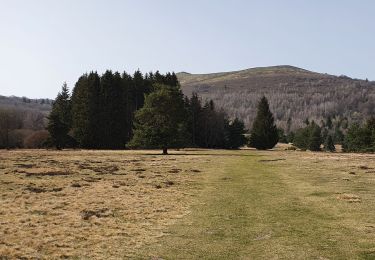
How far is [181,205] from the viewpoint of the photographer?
78.3ft

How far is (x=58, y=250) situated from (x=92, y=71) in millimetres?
106246

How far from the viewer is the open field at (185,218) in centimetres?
1466

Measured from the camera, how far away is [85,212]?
821 inches

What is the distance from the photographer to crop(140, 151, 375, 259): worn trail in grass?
14.5m

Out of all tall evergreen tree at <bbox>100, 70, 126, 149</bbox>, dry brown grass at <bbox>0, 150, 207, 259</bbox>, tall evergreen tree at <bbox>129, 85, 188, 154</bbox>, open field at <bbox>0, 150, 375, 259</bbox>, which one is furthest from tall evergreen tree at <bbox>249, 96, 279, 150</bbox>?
dry brown grass at <bbox>0, 150, 207, 259</bbox>

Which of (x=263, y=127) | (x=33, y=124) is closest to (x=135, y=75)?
(x=263, y=127)

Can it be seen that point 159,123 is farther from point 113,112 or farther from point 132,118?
→ point 132,118

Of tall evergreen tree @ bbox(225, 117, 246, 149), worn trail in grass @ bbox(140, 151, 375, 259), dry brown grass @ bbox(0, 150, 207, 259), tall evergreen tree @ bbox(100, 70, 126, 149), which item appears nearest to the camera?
worn trail in grass @ bbox(140, 151, 375, 259)

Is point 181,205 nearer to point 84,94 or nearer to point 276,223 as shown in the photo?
point 276,223

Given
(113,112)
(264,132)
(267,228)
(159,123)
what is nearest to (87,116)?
(113,112)

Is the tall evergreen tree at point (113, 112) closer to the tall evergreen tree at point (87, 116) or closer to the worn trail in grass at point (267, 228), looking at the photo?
the tall evergreen tree at point (87, 116)

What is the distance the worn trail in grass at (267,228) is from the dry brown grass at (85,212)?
1.24 metres

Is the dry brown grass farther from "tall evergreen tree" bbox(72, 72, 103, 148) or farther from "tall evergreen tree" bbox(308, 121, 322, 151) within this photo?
"tall evergreen tree" bbox(308, 121, 322, 151)

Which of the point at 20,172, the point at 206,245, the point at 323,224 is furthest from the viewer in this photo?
the point at 20,172
